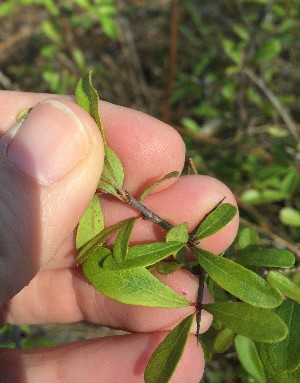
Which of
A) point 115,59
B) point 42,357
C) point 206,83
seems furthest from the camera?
point 115,59

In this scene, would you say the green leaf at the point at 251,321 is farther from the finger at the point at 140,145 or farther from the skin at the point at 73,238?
the finger at the point at 140,145

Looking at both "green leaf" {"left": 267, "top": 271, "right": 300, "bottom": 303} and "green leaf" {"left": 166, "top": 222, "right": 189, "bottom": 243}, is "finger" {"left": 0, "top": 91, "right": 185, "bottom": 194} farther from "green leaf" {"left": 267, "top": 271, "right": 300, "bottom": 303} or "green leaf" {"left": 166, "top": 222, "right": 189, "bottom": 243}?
"green leaf" {"left": 267, "top": 271, "right": 300, "bottom": 303}

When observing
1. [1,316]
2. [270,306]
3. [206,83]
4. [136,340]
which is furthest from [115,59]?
[270,306]

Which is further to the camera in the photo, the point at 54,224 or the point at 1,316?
the point at 1,316

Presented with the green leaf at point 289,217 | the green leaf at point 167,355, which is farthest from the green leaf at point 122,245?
the green leaf at point 289,217

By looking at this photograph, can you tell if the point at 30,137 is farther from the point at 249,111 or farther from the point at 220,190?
the point at 249,111
